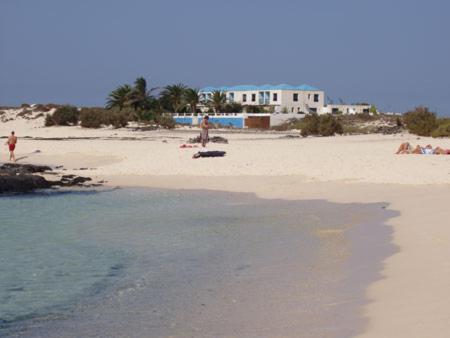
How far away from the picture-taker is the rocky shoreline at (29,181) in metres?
19.4

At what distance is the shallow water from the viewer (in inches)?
258

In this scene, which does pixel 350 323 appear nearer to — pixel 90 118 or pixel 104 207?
pixel 104 207

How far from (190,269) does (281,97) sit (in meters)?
73.7

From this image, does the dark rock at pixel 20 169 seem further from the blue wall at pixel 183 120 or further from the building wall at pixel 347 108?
the building wall at pixel 347 108

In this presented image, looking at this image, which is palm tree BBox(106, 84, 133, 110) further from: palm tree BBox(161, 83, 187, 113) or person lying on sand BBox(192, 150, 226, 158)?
person lying on sand BBox(192, 150, 226, 158)

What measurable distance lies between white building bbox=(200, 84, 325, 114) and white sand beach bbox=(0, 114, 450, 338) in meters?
49.2

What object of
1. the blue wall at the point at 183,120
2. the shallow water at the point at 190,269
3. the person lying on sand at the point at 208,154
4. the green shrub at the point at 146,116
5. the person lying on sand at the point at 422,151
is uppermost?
the green shrub at the point at 146,116

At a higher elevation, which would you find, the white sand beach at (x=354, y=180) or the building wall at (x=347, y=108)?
the building wall at (x=347, y=108)

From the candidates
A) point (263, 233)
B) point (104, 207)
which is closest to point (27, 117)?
point (104, 207)

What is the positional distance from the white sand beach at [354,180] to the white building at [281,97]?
49.2m

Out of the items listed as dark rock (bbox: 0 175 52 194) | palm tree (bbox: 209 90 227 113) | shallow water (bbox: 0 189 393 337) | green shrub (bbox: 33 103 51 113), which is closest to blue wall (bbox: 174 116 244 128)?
palm tree (bbox: 209 90 227 113)

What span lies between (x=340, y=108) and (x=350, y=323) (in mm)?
80167

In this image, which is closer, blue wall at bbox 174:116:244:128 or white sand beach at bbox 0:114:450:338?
white sand beach at bbox 0:114:450:338

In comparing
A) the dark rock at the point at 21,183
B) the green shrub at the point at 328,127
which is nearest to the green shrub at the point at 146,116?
the green shrub at the point at 328,127
